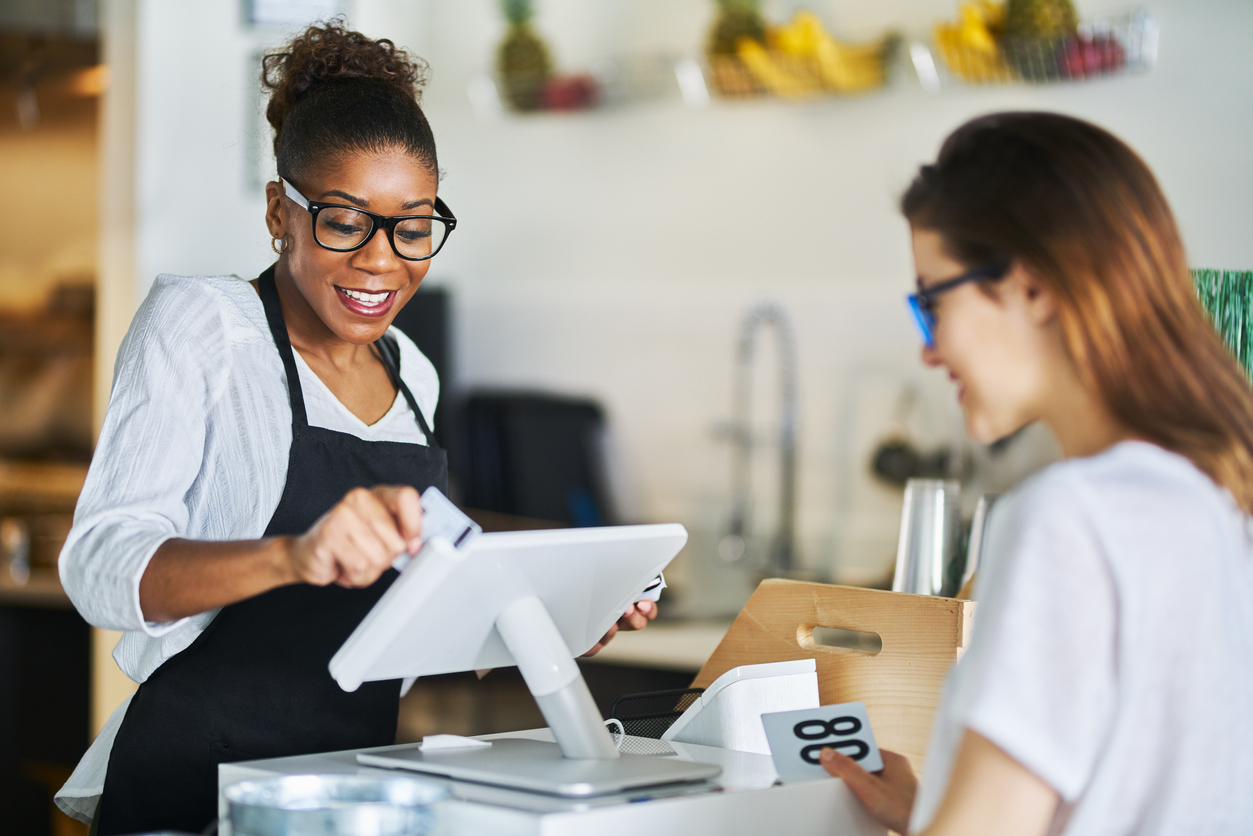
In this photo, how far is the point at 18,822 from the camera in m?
3.07

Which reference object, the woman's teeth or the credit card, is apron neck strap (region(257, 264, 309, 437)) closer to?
the woman's teeth

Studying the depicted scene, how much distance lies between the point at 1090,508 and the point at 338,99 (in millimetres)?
918

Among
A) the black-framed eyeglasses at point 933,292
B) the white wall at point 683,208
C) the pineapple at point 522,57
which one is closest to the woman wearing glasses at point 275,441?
the black-framed eyeglasses at point 933,292

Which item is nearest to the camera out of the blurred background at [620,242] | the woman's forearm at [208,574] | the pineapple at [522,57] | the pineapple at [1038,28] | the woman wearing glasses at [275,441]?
the woman's forearm at [208,574]

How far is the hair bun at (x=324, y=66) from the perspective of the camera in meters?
1.41

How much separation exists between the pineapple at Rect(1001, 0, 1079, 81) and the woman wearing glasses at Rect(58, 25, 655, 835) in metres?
1.77

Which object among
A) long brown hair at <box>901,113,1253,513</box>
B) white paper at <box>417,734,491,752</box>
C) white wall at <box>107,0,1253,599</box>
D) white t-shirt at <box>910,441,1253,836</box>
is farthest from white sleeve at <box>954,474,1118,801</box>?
white wall at <box>107,0,1253,599</box>

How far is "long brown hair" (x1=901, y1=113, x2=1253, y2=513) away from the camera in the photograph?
0.83m

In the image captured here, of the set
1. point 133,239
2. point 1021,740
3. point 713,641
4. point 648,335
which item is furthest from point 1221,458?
point 133,239

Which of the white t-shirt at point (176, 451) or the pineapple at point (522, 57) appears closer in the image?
the white t-shirt at point (176, 451)

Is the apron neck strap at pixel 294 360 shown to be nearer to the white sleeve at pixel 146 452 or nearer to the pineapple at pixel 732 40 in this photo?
the white sleeve at pixel 146 452

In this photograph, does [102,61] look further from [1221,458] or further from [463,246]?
[1221,458]

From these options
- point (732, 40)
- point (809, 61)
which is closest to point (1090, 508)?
point (809, 61)

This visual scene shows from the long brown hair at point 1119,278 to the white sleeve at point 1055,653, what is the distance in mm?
112
